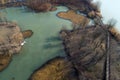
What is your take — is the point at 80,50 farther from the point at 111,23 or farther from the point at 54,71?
the point at 111,23

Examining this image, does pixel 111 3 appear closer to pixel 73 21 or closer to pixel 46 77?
pixel 73 21

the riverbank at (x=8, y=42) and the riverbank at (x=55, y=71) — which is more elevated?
the riverbank at (x=8, y=42)

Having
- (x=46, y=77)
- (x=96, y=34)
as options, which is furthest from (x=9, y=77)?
(x=96, y=34)

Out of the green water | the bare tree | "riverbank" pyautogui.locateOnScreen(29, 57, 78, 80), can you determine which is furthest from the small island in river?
the green water

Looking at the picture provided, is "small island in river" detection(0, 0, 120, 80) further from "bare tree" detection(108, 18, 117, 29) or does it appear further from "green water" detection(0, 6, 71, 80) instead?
"green water" detection(0, 6, 71, 80)

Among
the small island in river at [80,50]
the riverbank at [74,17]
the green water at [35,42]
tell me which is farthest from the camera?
the riverbank at [74,17]

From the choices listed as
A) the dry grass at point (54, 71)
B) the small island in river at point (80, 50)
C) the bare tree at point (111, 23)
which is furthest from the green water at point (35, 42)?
the bare tree at point (111, 23)

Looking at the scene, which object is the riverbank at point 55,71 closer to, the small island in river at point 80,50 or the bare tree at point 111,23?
the small island in river at point 80,50

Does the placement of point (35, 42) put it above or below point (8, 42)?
below

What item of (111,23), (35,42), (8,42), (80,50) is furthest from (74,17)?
(8,42)
